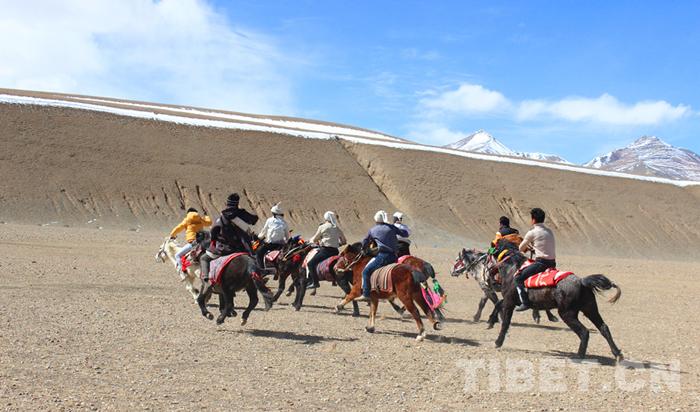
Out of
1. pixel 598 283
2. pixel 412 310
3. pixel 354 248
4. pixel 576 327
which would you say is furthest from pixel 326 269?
pixel 598 283

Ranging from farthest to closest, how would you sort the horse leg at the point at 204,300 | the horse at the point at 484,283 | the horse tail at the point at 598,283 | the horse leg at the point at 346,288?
1. the horse leg at the point at 346,288
2. the horse at the point at 484,283
3. the horse leg at the point at 204,300
4. the horse tail at the point at 598,283

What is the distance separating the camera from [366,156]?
7538cm

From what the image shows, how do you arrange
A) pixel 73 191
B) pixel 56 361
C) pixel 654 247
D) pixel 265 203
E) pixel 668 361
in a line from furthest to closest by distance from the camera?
pixel 654 247
pixel 265 203
pixel 73 191
pixel 668 361
pixel 56 361

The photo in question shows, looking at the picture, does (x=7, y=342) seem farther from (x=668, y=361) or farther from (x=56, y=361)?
(x=668, y=361)

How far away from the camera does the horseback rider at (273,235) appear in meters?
16.8

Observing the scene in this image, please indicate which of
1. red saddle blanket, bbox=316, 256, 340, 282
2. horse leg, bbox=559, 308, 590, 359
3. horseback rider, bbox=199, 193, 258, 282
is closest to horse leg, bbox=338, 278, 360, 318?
red saddle blanket, bbox=316, 256, 340, 282

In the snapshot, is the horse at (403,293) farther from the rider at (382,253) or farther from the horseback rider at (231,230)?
the horseback rider at (231,230)

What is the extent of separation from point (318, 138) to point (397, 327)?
63.9 m

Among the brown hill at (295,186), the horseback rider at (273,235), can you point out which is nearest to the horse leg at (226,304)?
the horseback rider at (273,235)

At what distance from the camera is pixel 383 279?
41.1 ft

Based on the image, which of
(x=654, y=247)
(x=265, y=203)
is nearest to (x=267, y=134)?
(x=265, y=203)

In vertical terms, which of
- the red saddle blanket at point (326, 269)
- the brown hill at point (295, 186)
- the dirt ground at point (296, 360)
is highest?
the brown hill at point (295, 186)

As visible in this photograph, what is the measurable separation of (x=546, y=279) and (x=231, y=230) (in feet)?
18.0

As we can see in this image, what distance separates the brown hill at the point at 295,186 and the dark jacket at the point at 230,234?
38.7 m
